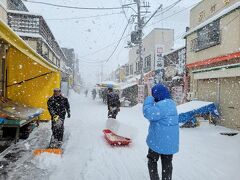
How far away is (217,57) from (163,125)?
1137 cm

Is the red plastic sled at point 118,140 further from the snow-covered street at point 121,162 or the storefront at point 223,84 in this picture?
the storefront at point 223,84

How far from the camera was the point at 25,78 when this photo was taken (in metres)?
14.0

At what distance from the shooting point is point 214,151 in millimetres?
9297

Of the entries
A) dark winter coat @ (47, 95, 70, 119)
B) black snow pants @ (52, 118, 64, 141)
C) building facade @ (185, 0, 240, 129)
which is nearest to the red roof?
building facade @ (185, 0, 240, 129)

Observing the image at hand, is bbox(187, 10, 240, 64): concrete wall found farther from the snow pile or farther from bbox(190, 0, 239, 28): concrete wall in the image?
the snow pile

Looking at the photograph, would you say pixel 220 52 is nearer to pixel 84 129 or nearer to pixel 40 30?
pixel 84 129

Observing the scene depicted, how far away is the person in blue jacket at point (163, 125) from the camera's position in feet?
16.3

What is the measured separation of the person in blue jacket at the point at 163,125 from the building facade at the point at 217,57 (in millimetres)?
8868

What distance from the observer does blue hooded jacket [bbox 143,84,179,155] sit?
4.95m

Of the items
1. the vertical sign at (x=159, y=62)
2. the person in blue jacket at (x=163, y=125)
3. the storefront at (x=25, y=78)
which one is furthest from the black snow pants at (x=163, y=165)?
the vertical sign at (x=159, y=62)

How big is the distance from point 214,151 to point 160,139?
4.91 meters

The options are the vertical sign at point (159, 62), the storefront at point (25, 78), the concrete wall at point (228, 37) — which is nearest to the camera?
the storefront at point (25, 78)

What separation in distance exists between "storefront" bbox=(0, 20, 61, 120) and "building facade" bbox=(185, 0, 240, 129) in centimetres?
782

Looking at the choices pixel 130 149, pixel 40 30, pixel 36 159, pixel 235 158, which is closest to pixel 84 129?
pixel 130 149
